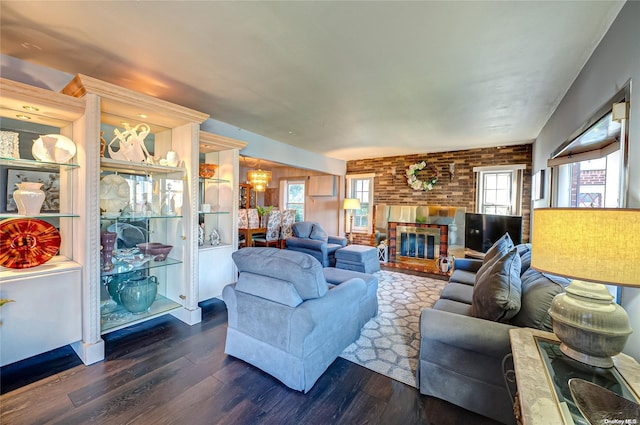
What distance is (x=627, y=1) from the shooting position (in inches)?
55.6

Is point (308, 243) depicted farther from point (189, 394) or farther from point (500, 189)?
point (500, 189)

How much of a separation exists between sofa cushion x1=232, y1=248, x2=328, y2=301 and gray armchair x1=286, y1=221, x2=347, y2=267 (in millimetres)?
3077

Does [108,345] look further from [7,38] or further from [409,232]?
[409,232]

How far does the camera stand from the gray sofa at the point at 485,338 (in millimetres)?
1565

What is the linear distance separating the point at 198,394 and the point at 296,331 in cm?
82

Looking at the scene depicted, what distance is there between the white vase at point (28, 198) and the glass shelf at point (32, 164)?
172 mm

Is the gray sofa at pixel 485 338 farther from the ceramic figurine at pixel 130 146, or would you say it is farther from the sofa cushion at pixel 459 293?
the ceramic figurine at pixel 130 146

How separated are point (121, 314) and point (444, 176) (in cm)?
592

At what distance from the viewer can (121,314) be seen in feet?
8.25

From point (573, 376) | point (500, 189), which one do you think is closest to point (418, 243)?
point (500, 189)

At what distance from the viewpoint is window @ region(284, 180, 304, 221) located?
8047mm

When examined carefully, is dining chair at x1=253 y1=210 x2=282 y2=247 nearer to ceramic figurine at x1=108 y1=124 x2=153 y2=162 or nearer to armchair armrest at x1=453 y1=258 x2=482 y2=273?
ceramic figurine at x1=108 y1=124 x2=153 y2=162

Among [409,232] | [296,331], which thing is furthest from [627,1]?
[409,232]

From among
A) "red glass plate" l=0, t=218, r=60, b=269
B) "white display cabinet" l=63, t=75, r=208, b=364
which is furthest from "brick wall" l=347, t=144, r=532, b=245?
"red glass plate" l=0, t=218, r=60, b=269
